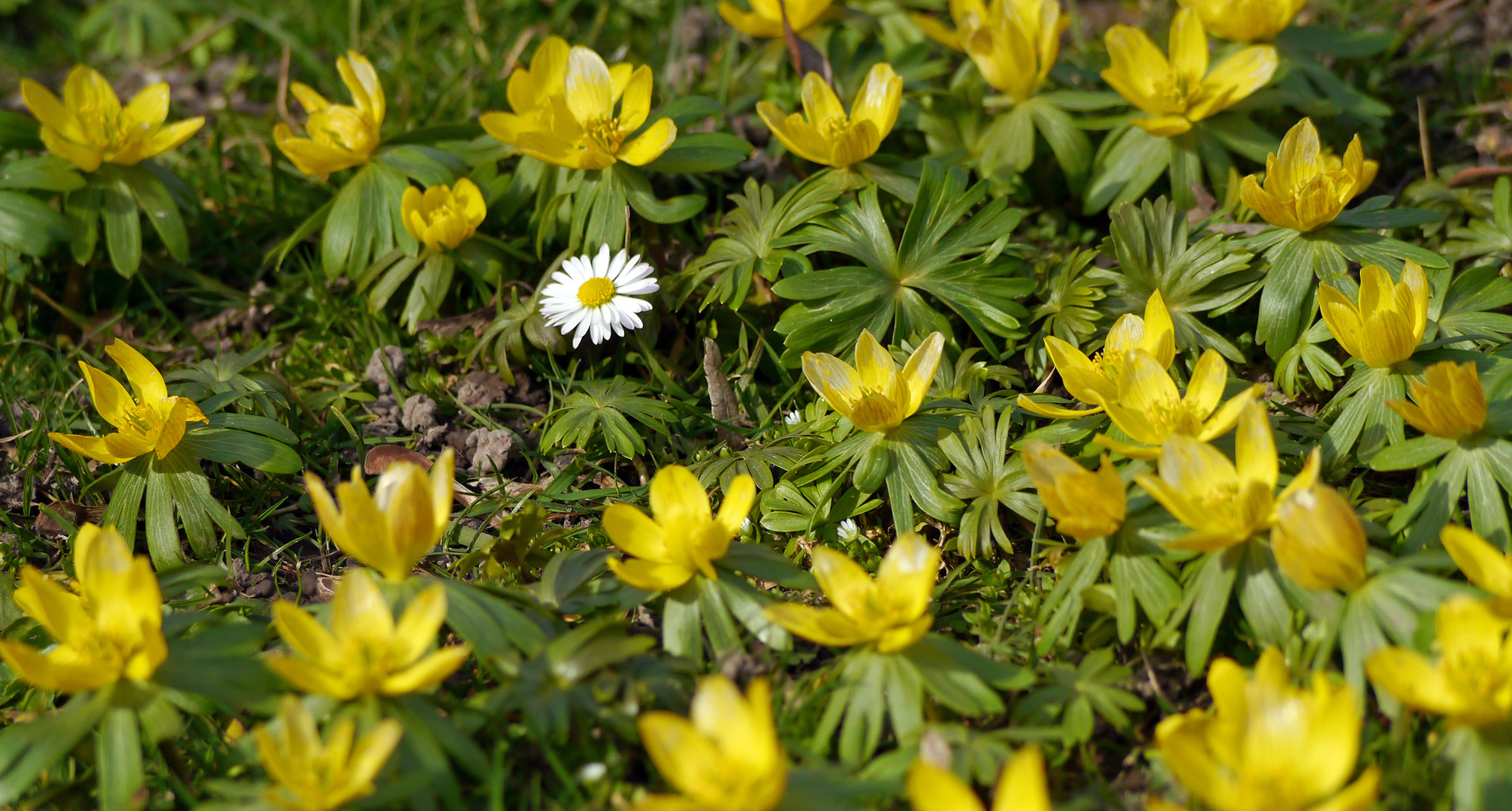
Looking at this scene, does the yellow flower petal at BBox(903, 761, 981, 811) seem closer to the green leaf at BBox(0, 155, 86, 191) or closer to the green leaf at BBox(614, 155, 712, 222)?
the green leaf at BBox(614, 155, 712, 222)

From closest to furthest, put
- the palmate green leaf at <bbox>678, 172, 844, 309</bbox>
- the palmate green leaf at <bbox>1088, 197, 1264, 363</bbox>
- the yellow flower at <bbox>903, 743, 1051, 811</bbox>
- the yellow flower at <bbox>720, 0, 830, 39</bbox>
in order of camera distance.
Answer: the yellow flower at <bbox>903, 743, 1051, 811</bbox>, the palmate green leaf at <bbox>1088, 197, 1264, 363</bbox>, the palmate green leaf at <bbox>678, 172, 844, 309</bbox>, the yellow flower at <bbox>720, 0, 830, 39</bbox>

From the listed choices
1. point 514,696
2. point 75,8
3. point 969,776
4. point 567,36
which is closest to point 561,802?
point 514,696

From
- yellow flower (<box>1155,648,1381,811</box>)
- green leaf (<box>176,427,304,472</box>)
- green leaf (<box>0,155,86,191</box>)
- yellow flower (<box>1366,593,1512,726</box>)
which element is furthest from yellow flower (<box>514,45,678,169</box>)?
yellow flower (<box>1366,593,1512,726</box>)

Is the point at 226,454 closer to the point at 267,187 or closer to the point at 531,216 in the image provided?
the point at 531,216

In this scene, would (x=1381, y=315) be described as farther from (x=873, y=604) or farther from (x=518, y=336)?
(x=518, y=336)

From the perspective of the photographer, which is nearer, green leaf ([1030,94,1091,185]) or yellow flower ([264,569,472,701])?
yellow flower ([264,569,472,701])

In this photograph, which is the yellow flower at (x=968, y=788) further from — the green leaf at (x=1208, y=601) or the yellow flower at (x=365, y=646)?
the yellow flower at (x=365, y=646)

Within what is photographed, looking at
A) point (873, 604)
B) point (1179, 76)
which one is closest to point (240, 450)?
point (873, 604)
